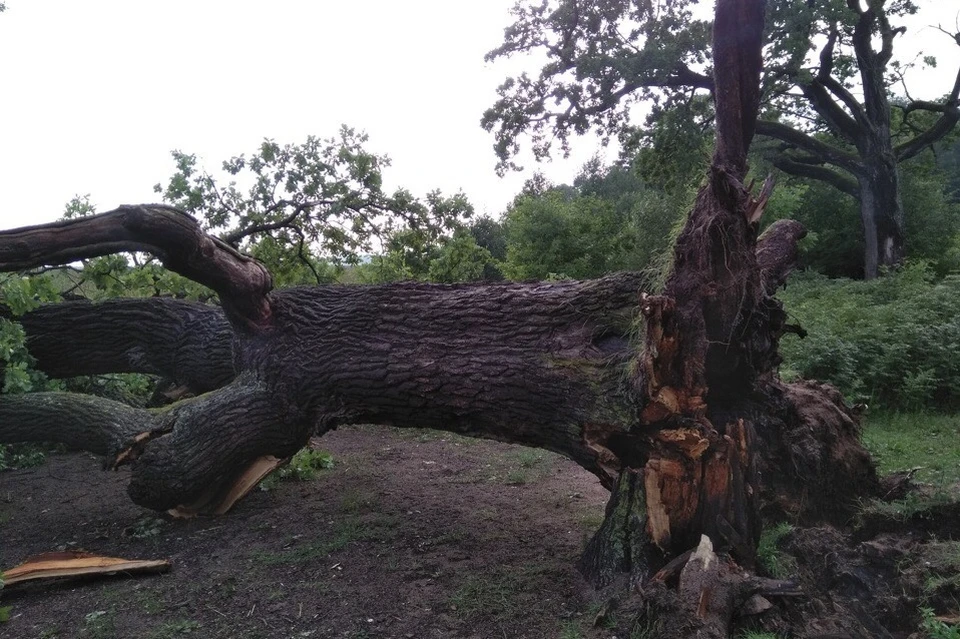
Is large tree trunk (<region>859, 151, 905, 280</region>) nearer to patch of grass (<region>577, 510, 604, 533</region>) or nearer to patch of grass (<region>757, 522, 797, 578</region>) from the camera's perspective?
patch of grass (<region>577, 510, 604, 533</region>)

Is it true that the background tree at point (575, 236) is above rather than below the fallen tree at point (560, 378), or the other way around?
above

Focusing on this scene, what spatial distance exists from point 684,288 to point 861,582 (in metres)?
1.66

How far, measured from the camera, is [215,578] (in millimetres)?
4035

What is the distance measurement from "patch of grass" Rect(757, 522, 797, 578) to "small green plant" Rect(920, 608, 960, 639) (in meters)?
0.70

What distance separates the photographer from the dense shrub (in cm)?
695

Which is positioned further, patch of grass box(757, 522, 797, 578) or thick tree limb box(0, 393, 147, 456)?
thick tree limb box(0, 393, 147, 456)

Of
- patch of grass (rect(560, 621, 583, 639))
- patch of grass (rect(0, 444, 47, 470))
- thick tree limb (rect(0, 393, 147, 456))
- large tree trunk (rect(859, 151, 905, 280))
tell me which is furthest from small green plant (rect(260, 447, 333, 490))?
large tree trunk (rect(859, 151, 905, 280))

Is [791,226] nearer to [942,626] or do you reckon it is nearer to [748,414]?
[748,414]

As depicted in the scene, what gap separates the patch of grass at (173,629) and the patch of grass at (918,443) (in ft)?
14.2

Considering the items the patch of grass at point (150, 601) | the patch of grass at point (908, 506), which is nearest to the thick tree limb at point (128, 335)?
the patch of grass at point (150, 601)

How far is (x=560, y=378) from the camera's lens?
4.05 meters

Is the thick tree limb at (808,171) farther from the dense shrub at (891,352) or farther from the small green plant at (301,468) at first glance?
the small green plant at (301,468)

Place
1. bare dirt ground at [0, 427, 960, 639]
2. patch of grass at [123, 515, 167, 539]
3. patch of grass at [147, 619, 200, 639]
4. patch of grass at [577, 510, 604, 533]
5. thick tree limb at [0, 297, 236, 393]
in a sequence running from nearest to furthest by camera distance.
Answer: bare dirt ground at [0, 427, 960, 639] < patch of grass at [147, 619, 200, 639] < patch of grass at [577, 510, 604, 533] < patch of grass at [123, 515, 167, 539] < thick tree limb at [0, 297, 236, 393]

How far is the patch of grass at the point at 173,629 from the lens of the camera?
11.1ft
